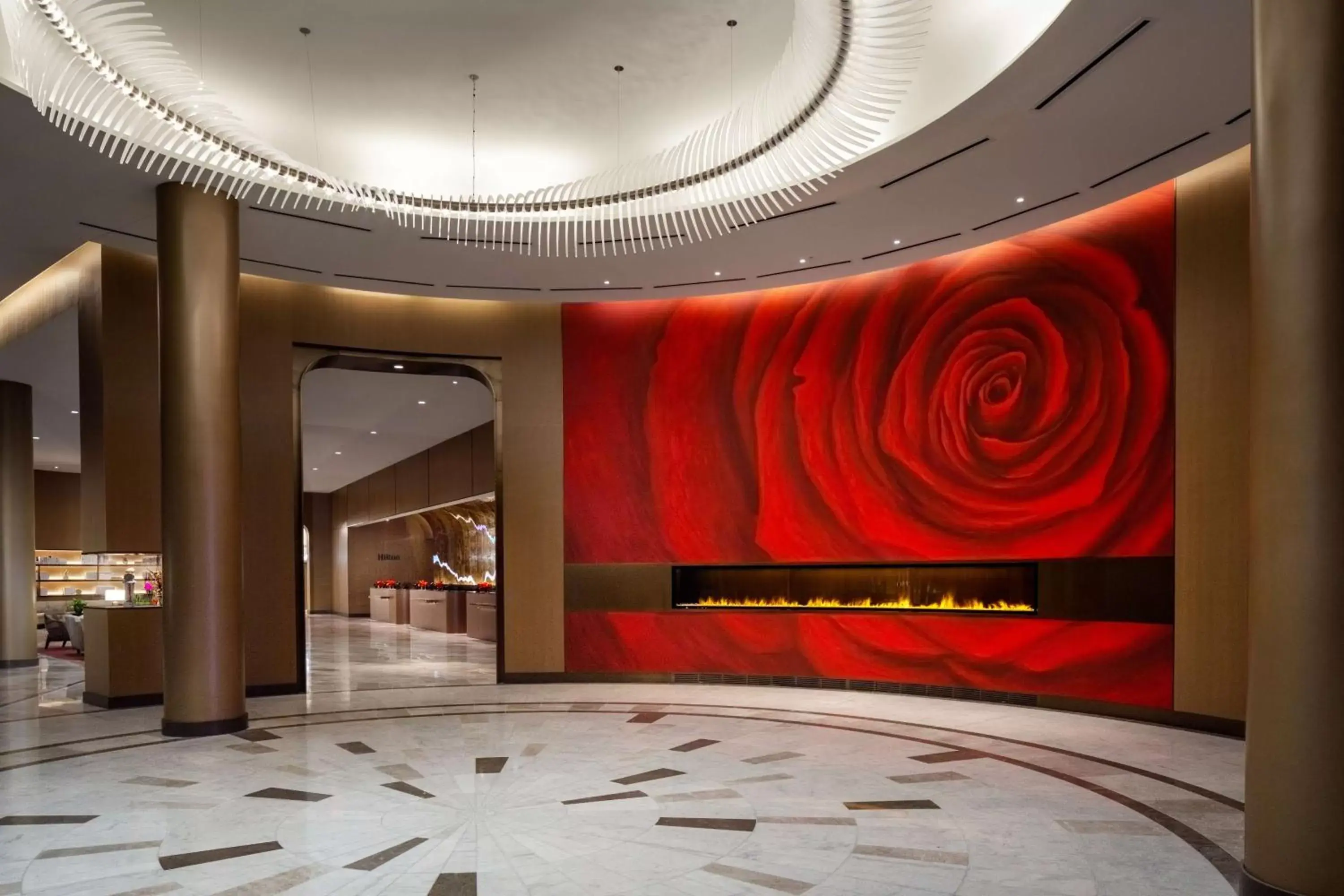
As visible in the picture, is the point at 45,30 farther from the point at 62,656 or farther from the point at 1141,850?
the point at 62,656

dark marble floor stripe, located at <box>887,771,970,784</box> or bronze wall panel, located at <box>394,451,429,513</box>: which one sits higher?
bronze wall panel, located at <box>394,451,429,513</box>

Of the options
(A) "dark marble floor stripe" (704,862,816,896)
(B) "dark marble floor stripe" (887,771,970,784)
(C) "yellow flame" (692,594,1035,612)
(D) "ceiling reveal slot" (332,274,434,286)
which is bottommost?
(B) "dark marble floor stripe" (887,771,970,784)

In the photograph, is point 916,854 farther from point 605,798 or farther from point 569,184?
point 569,184

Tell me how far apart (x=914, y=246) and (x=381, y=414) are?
11.5 m

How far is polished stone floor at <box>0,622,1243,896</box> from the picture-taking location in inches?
192

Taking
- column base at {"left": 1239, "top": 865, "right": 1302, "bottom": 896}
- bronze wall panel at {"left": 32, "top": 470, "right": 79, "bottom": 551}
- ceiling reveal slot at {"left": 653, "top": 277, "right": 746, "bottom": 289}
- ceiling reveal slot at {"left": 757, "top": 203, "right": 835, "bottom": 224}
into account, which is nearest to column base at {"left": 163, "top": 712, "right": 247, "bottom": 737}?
ceiling reveal slot at {"left": 653, "top": 277, "right": 746, "bottom": 289}

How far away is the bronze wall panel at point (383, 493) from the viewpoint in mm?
26688

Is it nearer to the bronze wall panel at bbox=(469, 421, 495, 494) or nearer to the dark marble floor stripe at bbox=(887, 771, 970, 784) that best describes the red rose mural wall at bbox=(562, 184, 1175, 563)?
the dark marble floor stripe at bbox=(887, 771, 970, 784)

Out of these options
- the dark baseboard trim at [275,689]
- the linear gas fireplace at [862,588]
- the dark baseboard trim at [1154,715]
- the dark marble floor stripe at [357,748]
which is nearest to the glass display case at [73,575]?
the dark baseboard trim at [275,689]

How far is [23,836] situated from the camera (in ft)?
18.8

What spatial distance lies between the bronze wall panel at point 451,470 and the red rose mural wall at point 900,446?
870 centimetres

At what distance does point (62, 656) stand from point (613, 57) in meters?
15.9

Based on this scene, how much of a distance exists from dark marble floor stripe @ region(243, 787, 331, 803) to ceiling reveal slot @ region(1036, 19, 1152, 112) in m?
6.77

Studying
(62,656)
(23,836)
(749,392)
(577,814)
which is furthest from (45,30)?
(62,656)
